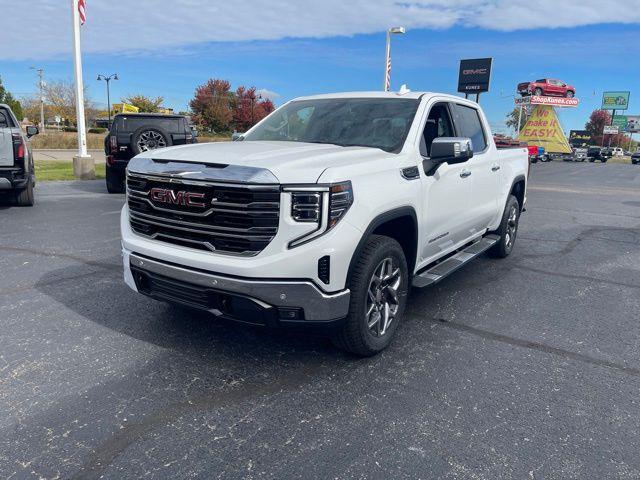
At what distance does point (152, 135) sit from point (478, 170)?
8.00m

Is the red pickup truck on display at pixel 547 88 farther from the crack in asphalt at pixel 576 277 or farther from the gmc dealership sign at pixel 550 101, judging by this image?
the crack in asphalt at pixel 576 277

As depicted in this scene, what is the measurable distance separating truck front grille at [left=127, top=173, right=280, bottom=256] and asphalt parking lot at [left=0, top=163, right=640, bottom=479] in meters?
0.88

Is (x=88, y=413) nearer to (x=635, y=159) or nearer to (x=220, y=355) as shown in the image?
(x=220, y=355)

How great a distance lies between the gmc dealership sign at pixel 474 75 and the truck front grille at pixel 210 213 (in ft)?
136

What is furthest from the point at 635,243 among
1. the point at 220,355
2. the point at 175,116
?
the point at 175,116

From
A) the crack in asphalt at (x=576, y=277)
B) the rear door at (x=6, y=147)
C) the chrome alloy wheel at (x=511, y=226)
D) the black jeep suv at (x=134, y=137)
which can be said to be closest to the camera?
the crack in asphalt at (x=576, y=277)

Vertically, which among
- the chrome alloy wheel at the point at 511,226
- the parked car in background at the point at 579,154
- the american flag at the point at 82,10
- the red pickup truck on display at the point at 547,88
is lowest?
the parked car in background at the point at 579,154

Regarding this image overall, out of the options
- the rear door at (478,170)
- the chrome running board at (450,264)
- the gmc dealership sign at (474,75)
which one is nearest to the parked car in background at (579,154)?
the gmc dealership sign at (474,75)

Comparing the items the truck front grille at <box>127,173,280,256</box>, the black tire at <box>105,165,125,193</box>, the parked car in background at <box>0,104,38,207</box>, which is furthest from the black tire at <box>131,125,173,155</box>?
the truck front grille at <box>127,173,280,256</box>

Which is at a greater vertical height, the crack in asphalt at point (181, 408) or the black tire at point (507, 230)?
the black tire at point (507, 230)

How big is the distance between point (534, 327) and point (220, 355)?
2.61 m

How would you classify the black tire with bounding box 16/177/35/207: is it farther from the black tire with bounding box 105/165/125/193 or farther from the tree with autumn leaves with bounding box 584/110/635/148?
the tree with autumn leaves with bounding box 584/110/635/148

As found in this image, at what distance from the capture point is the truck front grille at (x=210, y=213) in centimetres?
292

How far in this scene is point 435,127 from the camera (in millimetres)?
4531
